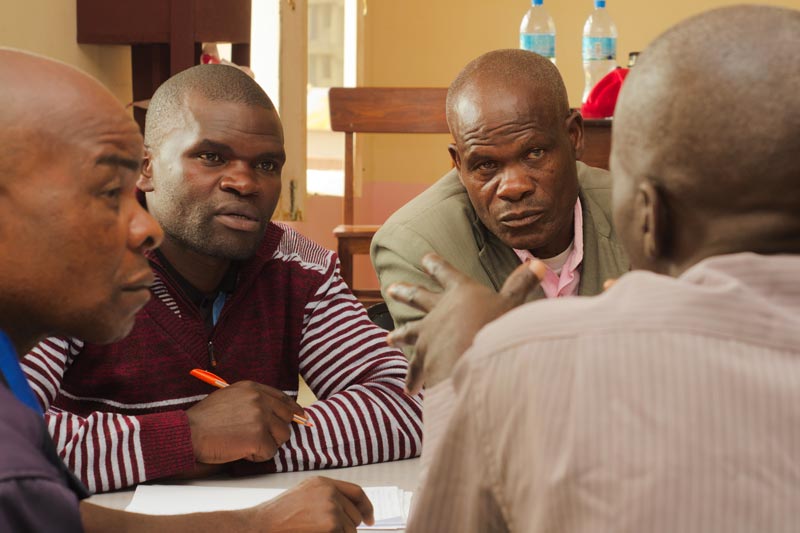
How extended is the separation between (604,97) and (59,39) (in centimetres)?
145

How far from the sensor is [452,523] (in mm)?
802

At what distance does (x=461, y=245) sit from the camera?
206 centimetres

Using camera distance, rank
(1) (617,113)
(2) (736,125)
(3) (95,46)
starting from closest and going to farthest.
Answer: (2) (736,125), (1) (617,113), (3) (95,46)

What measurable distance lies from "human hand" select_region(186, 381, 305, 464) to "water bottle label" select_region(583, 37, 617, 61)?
2.59 meters

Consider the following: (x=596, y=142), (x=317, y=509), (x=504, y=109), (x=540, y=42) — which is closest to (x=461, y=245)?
(x=504, y=109)

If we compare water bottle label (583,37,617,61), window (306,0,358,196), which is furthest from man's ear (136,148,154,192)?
window (306,0,358,196)

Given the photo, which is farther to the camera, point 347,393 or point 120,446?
point 347,393

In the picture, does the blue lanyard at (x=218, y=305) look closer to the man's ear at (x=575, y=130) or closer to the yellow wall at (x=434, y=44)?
the man's ear at (x=575, y=130)

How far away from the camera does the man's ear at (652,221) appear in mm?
852

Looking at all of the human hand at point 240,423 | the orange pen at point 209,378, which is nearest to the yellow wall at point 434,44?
the orange pen at point 209,378

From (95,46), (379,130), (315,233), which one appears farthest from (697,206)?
(315,233)

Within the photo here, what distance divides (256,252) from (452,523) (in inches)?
41.1

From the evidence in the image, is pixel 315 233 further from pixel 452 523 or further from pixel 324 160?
pixel 452 523

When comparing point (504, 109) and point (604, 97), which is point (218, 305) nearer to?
point (504, 109)
